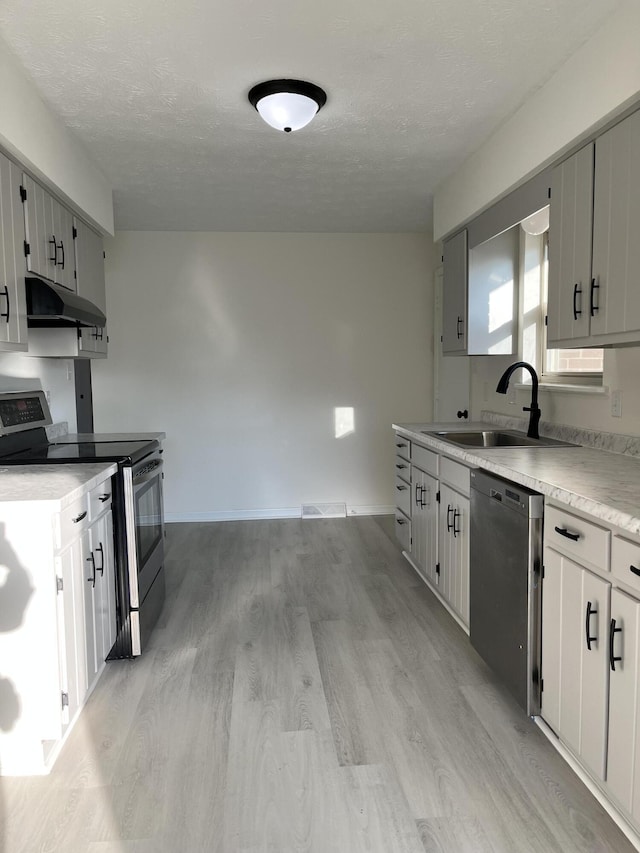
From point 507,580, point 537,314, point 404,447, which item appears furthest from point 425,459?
point 507,580

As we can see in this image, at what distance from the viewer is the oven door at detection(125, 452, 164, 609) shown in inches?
110

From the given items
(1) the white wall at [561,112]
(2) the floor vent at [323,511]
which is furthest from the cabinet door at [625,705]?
(2) the floor vent at [323,511]

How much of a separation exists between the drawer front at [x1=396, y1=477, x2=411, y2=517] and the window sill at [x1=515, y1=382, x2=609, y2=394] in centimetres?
94

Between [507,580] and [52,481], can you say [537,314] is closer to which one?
[507,580]

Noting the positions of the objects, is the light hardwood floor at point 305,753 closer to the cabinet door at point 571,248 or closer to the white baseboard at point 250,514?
the cabinet door at point 571,248

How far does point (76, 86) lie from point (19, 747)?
2538 millimetres

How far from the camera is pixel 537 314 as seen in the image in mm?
3705

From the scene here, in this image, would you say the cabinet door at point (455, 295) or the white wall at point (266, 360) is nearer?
the cabinet door at point (455, 295)

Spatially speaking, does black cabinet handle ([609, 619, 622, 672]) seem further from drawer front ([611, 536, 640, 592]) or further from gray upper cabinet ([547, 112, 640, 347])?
gray upper cabinet ([547, 112, 640, 347])

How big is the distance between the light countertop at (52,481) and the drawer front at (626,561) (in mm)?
1663

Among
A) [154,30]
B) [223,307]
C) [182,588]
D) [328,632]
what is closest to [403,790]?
[328,632]

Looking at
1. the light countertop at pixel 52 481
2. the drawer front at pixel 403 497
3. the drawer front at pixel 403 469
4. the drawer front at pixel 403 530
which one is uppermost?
the light countertop at pixel 52 481

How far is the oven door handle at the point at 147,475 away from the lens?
2.84 meters


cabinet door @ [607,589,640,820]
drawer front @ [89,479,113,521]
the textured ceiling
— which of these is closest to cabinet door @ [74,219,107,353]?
the textured ceiling
